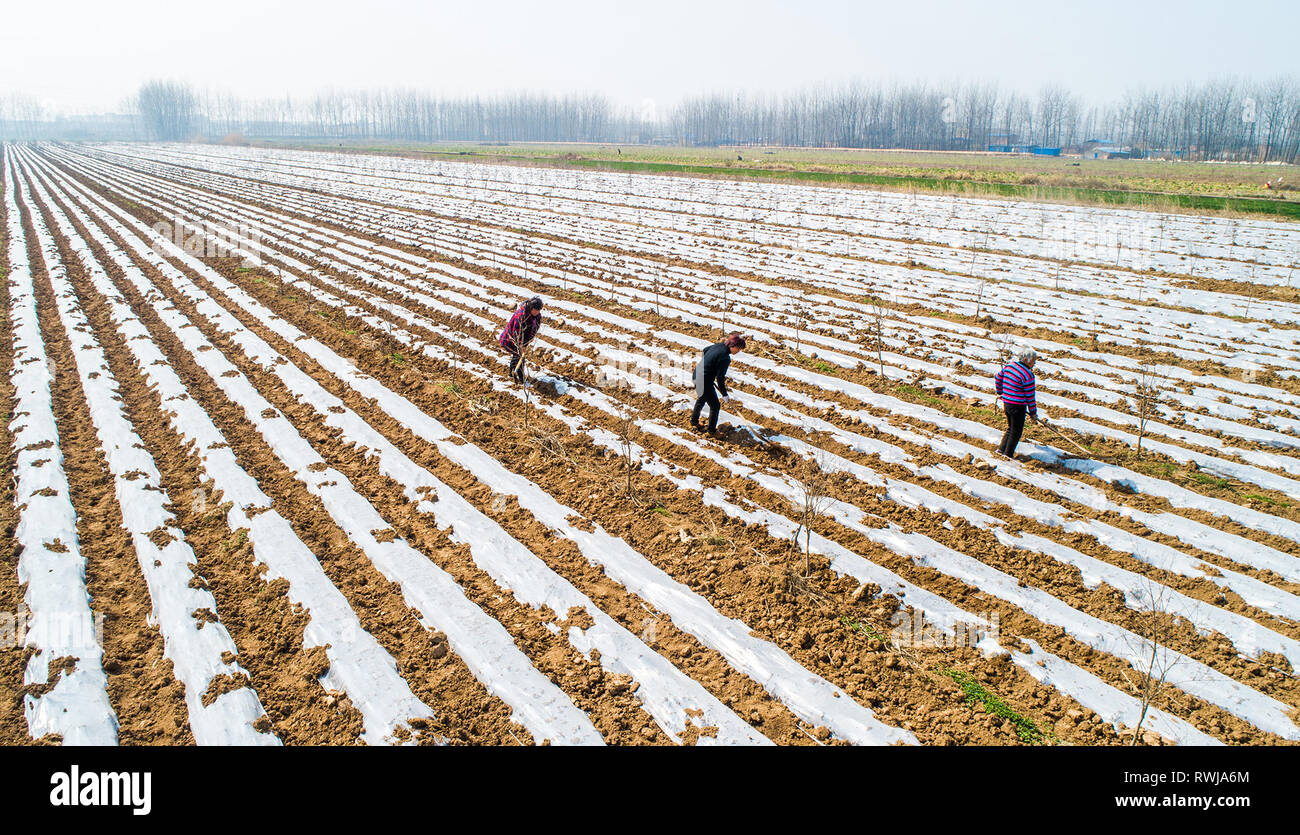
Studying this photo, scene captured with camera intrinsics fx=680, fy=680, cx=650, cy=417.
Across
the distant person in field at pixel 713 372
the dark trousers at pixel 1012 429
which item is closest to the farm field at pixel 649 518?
the dark trousers at pixel 1012 429

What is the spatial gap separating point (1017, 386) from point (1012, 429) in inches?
23.0

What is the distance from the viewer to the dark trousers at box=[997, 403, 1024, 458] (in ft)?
24.0

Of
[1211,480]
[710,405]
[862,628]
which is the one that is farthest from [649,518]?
[1211,480]

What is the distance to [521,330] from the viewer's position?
9.67m

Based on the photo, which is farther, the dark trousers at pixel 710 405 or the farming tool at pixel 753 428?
the farming tool at pixel 753 428

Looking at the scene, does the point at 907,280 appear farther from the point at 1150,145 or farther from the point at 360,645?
the point at 1150,145

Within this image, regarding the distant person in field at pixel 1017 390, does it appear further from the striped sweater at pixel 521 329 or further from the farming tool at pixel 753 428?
the striped sweater at pixel 521 329

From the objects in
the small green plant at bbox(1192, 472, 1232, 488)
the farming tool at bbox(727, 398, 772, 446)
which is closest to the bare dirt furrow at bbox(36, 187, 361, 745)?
the farming tool at bbox(727, 398, 772, 446)

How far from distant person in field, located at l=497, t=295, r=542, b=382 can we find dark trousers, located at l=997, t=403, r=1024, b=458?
6021 mm

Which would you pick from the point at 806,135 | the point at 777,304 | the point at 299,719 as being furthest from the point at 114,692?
the point at 806,135

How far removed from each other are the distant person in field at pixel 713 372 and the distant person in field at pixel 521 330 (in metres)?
2.79

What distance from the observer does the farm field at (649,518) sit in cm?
445

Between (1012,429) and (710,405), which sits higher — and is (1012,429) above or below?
below

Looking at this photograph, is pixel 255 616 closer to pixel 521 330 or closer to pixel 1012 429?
pixel 521 330
